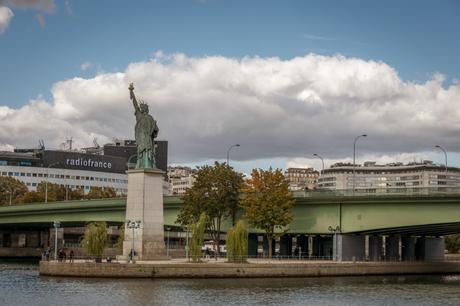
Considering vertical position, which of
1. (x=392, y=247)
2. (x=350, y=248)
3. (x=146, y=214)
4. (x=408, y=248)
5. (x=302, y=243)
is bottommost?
(x=350, y=248)

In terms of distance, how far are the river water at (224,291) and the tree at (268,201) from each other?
658 inches

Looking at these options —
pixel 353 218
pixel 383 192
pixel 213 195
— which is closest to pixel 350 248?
pixel 353 218

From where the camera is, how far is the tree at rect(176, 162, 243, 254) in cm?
11338

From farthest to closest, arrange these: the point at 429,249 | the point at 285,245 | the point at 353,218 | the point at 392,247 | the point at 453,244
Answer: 1. the point at 453,244
2. the point at 429,249
3. the point at 285,245
4. the point at 392,247
5. the point at 353,218

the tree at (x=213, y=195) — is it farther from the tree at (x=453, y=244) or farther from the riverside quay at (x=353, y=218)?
the tree at (x=453, y=244)

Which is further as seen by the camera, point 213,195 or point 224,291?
point 213,195

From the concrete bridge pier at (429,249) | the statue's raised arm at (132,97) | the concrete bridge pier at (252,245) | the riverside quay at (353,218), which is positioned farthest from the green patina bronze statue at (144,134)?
the concrete bridge pier at (429,249)

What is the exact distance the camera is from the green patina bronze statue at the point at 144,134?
9712 centimetres

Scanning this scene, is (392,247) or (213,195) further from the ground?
(213,195)

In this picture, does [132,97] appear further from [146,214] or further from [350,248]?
[350,248]

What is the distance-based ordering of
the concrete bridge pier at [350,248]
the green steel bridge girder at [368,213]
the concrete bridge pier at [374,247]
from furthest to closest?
the concrete bridge pier at [374,247] → the concrete bridge pier at [350,248] → the green steel bridge girder at [368,213]

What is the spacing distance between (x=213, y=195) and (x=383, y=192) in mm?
23398

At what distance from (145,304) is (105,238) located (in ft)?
102

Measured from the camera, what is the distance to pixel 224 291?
7512 centimetres
